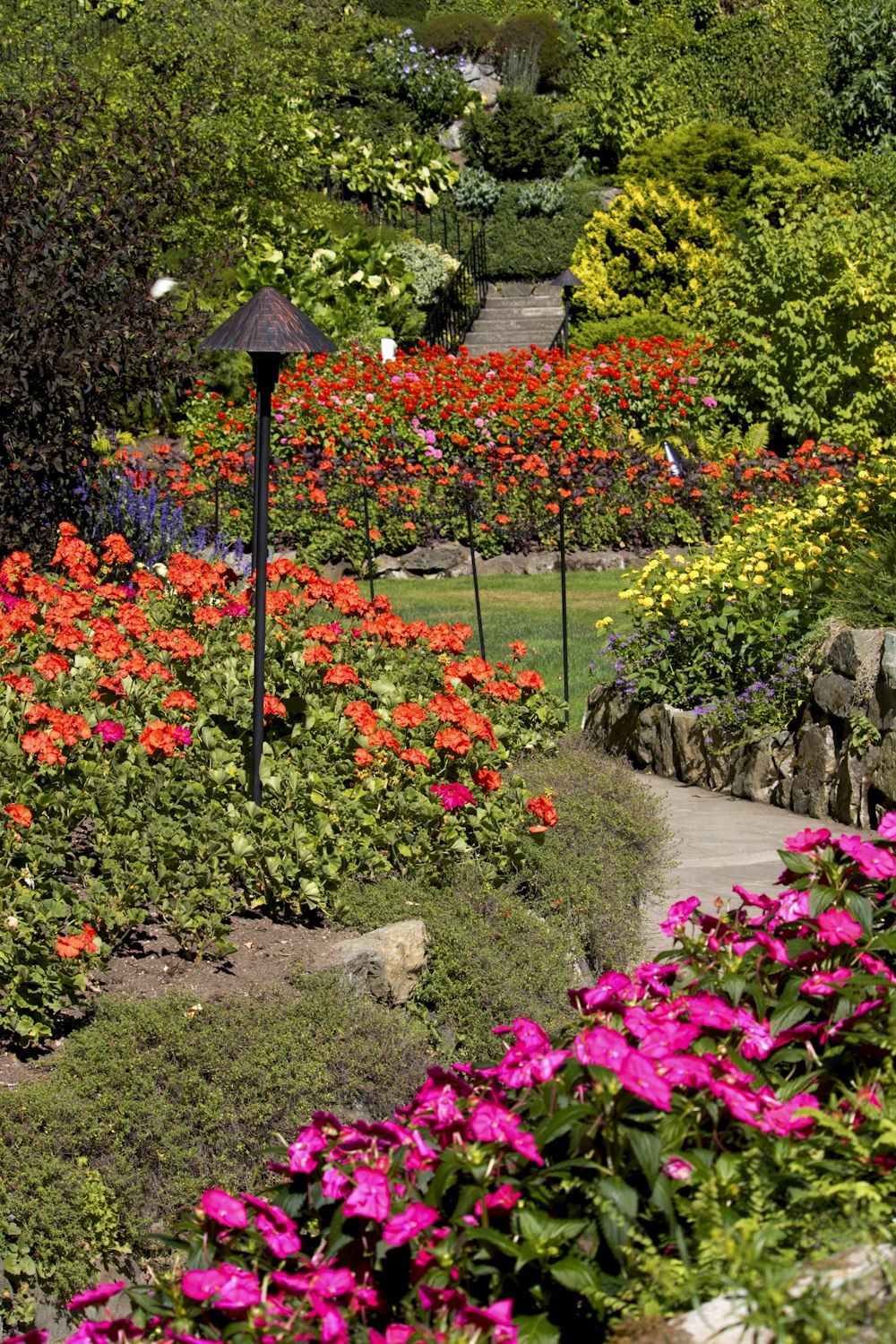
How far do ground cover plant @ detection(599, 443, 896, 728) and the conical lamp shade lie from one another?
127 inches

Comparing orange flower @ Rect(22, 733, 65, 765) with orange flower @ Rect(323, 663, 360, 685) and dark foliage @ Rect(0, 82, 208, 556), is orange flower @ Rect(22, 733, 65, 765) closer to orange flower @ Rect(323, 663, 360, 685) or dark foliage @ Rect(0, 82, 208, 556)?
orange flower @ Rect(323, 663, 360, 685)

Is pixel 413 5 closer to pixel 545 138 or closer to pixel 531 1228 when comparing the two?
pixel 545 138

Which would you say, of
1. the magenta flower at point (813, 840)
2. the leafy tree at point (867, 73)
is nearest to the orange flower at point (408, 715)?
the magenta flower at point (813, 840)

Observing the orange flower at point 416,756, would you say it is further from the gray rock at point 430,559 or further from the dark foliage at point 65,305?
the gray rock at point 430,559

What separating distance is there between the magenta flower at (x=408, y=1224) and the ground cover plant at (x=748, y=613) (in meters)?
5.26

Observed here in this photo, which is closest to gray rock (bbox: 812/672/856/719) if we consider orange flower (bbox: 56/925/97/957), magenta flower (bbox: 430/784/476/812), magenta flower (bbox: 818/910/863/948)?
magenta flower (bbox: 430/784/476/812)

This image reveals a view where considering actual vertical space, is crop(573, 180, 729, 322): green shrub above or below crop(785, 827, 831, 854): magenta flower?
above

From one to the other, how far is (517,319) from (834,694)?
46.8 feet

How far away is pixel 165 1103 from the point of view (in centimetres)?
321

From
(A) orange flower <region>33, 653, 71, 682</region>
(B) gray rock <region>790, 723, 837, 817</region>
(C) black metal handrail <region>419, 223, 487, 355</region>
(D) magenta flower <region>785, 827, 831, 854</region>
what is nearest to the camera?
(D) magenta flower <region>785, 827, 831, 854</region>

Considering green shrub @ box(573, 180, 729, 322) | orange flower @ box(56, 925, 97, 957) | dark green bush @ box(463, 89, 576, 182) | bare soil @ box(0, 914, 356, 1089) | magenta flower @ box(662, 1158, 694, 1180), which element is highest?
dark green bush @ box(463, 89, 576, 182)

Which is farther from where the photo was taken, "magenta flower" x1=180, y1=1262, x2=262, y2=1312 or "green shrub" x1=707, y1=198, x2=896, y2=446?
"green shrub" x1=707, y1=198, x2=896, y2=446

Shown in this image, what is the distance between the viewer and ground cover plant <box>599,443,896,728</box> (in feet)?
22.4

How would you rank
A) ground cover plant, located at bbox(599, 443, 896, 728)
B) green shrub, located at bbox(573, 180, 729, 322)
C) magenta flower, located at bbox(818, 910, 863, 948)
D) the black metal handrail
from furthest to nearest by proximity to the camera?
green shrub, located at bbox(573, 180, 729, 322), the black metal handrail, ground cover plant, located at bbox(599, 443, 896, 728), magenta flower, located at bbox(818, 910, 863, 948)
